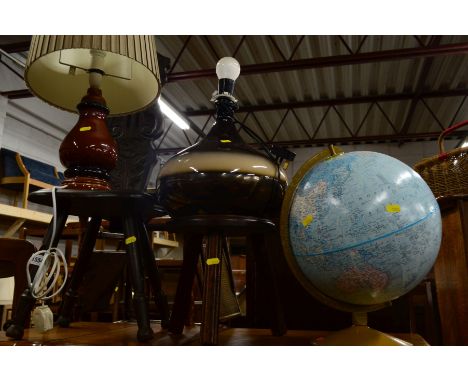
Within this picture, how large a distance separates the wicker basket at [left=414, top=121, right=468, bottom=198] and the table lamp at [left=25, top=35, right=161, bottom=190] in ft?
3.78

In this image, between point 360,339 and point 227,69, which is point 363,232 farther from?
point 227,69

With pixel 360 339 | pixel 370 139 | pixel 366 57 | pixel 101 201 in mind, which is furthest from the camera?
pixel 370 139

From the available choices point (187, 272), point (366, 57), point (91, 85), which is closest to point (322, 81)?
point (366, 57)

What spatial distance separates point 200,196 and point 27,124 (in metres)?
6.89

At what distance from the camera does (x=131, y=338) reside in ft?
3.97

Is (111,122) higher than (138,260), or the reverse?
(111,122)

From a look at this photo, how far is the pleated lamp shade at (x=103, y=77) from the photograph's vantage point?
1250 mm

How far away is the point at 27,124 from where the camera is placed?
682 centimetres

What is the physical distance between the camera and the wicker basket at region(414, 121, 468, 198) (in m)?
1.48

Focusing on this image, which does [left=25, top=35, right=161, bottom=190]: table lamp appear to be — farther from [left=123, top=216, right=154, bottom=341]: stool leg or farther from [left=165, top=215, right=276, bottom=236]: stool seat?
[left=165, top=215, right=276, bottom=236]: stool seat

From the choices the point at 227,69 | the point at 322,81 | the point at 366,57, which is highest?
the point at 322,81

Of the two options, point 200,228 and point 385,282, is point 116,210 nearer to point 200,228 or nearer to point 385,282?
point 200,228

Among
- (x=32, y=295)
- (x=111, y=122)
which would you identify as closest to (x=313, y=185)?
(x=32, y=295)

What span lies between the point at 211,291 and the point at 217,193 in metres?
0.27
